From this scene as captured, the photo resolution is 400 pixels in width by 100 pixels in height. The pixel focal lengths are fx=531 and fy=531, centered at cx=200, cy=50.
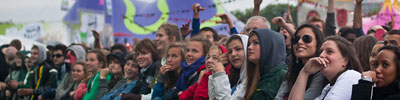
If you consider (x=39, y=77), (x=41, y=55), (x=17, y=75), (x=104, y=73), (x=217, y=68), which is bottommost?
(x=17, y=75)

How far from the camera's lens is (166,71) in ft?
19.9

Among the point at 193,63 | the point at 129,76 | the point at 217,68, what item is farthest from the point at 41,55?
the point at 217,68

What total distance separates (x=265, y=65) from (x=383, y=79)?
1333 mm

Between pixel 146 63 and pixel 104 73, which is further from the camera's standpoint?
pixel 104 73

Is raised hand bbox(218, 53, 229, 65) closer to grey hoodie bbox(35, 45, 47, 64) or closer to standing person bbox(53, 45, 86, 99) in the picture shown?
standing person bbox(53, 45, 86, 99)

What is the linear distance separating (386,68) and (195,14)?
4.22 meters

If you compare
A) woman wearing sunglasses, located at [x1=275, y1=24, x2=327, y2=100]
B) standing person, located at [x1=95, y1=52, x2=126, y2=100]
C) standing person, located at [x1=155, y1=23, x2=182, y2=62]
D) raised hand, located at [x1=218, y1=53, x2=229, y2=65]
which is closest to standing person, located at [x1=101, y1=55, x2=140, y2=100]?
standing person, located at [x1=95, y1=52, x2=126, y2=100]

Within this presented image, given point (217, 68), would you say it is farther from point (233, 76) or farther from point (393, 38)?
point (393, 38)

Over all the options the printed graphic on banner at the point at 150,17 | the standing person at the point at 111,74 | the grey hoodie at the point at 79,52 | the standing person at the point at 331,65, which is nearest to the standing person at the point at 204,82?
the standing person at the point at 331,65

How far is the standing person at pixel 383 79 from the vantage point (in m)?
3.40

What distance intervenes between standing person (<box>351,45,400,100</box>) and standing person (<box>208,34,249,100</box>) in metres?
1.45

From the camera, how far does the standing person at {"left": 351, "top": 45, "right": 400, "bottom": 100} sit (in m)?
3.40

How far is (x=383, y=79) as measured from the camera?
11.3 feet

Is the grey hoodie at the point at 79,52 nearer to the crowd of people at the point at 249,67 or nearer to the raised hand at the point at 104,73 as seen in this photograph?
the crowd of people at the point at 249,67
